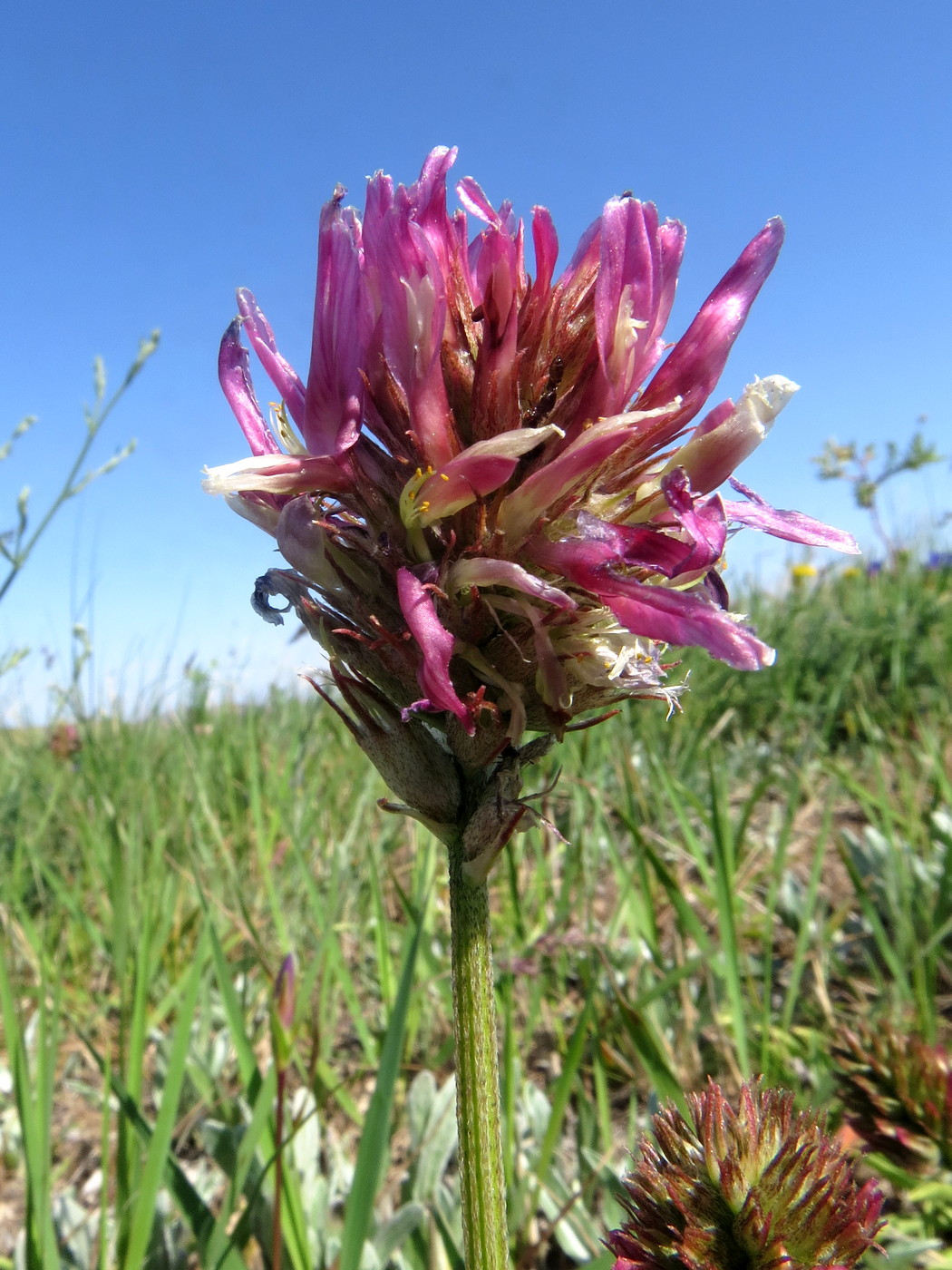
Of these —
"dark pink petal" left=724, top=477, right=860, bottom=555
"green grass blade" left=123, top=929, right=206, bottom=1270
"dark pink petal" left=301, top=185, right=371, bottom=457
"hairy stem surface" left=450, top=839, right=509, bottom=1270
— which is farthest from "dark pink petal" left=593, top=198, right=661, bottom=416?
"green grass blade" left=123, top=929, right=206, bottom=1270

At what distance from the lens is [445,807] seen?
118 centimetres

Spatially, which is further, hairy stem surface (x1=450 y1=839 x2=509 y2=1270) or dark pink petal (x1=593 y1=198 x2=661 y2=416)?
dark pink petal (x1=593 y1=198 x2=661 y2=416)

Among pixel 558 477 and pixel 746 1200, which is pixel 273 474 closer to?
pixel 558 477

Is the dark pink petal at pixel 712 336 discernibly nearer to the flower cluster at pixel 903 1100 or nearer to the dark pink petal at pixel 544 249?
the dark pink petal at pixel 544 249

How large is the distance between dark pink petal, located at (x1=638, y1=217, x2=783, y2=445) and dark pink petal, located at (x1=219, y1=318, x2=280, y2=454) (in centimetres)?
58

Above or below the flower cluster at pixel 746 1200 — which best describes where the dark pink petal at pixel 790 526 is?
above

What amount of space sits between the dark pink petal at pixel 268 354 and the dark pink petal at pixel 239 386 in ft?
0.09

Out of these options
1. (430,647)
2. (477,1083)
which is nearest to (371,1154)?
(477,1083)

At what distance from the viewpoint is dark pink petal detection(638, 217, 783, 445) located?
1294mm

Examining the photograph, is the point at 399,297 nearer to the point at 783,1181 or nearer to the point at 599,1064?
the point at 783,1181

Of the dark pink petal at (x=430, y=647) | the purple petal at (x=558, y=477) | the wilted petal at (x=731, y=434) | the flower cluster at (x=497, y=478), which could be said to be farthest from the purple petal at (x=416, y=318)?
the wilted petal at (x=731, y=434)

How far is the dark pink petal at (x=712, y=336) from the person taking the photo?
50.9 inches

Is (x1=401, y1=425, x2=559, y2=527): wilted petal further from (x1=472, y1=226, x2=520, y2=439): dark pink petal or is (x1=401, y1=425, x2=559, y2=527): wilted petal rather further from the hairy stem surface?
the hairy stem surface

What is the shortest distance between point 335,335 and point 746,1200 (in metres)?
1.17
